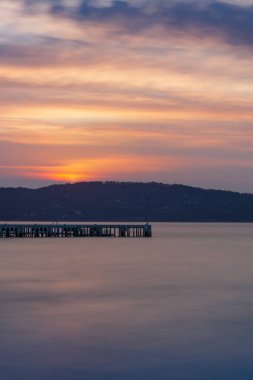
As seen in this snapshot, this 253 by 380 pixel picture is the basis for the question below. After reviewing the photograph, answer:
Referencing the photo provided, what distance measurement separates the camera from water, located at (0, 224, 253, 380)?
71.7 feet

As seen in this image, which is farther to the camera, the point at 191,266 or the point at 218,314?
the point at 191,266

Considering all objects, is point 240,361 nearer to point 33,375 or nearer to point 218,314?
point 33,375

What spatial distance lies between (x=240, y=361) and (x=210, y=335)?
398 centimetres

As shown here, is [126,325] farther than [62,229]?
No

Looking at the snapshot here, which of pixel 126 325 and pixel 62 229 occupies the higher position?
pixel 62 229

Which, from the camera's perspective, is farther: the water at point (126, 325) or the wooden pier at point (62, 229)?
the wooden pier at point (62, 229)

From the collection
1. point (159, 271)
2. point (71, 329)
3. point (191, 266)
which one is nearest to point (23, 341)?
point (71, 329)

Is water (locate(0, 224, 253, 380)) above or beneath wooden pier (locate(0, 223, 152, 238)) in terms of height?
beneath

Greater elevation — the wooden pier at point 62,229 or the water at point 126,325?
the wooden pier at point 62,229

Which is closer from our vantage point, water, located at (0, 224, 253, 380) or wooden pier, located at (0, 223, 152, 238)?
water, located at (0, 224, 253, 380)

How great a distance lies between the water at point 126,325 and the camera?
21859 mm

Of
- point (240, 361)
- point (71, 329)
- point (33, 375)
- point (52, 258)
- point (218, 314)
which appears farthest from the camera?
point (52, 258)

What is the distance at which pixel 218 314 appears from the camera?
32656mm

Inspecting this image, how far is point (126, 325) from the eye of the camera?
2911cm
